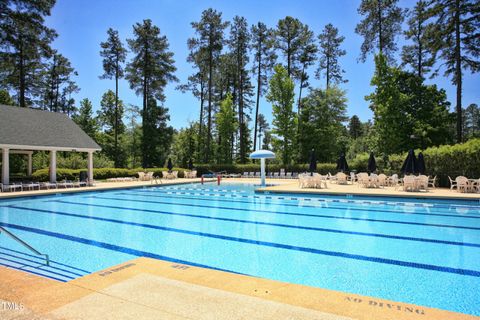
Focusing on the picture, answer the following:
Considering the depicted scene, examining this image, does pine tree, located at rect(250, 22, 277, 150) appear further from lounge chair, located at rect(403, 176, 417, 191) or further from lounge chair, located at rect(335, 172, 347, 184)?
lounge chair, located at rect(403, 176, 417, 191)

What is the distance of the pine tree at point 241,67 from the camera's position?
34.4 m

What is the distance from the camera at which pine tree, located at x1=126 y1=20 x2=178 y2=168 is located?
3362 centimetres

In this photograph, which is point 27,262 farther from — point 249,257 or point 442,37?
point 442,37

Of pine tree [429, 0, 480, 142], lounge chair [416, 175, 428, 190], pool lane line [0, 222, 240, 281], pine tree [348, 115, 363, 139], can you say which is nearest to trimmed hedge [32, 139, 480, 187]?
lounge chair [416, 175, 428, 190]

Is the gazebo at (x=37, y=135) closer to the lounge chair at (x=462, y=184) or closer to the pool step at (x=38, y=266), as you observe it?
the pool step at (x=38, y=266)

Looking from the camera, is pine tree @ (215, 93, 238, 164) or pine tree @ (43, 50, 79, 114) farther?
pine tree @ (43, 50, 79, 114)

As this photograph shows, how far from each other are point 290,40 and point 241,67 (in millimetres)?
6118

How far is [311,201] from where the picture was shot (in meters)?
13.2

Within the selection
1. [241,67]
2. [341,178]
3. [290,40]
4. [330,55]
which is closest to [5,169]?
[341,178]

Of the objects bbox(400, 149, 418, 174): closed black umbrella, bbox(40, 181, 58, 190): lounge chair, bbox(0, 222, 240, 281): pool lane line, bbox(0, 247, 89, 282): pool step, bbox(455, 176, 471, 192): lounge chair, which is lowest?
bbox(0, 222, 240, 281): pool lane line

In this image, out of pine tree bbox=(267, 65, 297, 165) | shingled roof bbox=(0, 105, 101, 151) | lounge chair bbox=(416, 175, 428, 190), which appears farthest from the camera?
pine tree bbox=(267, 65, 297, 165)

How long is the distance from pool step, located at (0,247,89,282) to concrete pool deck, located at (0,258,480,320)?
96 centimetres

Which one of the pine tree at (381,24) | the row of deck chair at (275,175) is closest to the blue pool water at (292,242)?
the row of deck chair at (275,175)

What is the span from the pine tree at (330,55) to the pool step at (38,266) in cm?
3286
